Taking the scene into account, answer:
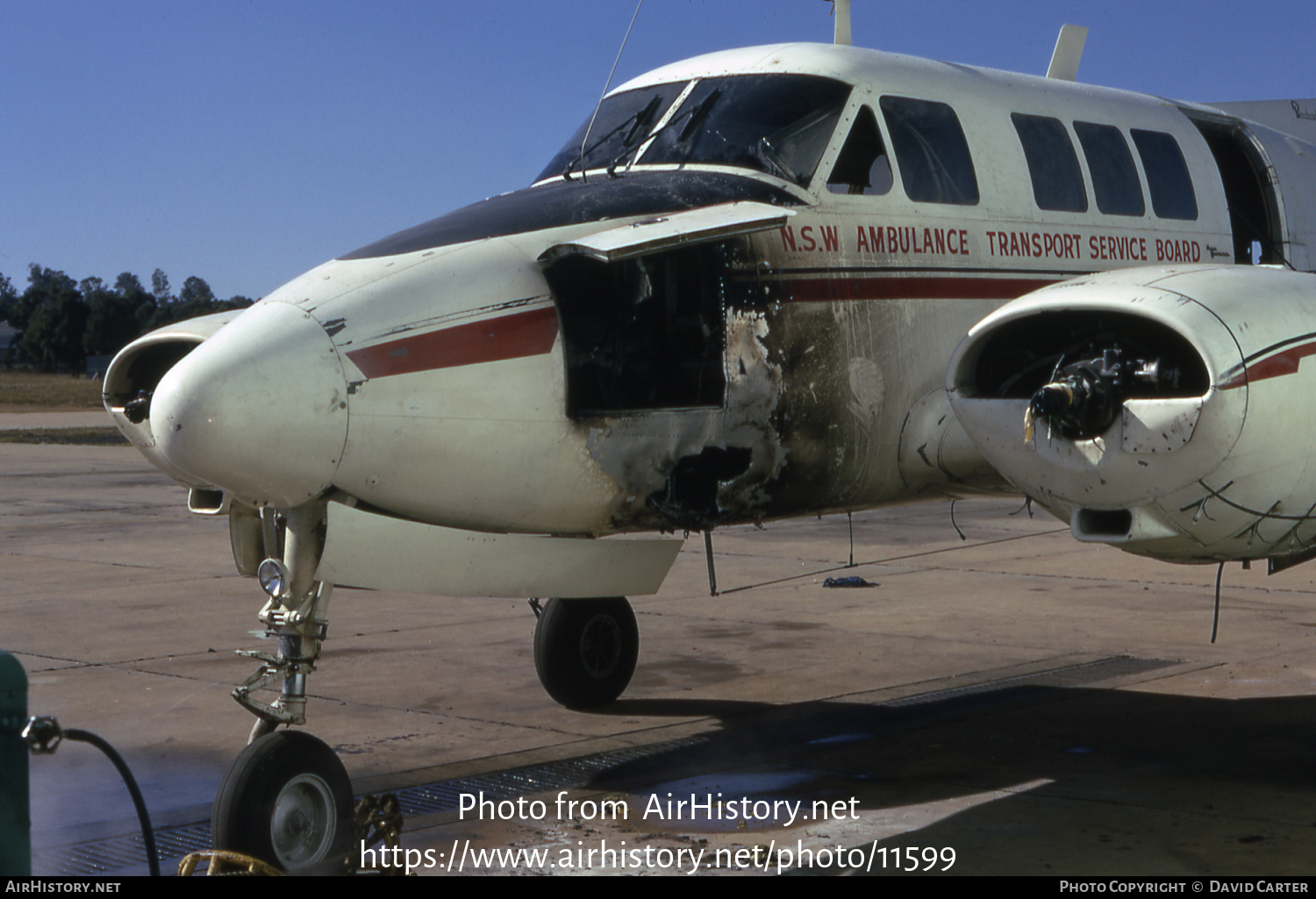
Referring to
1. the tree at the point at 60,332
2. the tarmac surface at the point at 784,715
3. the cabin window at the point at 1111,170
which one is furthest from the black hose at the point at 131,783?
the tree at the point at 60,332

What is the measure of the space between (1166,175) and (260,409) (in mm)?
5469

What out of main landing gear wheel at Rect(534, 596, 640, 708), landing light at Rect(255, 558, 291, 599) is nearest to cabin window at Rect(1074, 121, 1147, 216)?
main landing gear wheel at Rect(534, 596, 640, 708)

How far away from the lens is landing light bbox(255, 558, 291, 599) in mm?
5598

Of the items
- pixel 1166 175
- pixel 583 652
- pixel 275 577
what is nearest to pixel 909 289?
pixel 1166 175

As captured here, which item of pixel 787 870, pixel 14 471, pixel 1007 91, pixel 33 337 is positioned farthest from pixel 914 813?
pixel 33 337

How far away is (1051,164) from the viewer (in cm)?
765

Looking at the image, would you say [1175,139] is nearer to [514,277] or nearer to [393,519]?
[514,277]

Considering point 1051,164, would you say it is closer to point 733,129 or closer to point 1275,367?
point 733,129

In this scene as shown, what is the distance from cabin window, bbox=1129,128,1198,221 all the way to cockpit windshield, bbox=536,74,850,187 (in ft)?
7.11

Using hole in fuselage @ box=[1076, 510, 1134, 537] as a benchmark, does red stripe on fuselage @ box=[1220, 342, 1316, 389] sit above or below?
above

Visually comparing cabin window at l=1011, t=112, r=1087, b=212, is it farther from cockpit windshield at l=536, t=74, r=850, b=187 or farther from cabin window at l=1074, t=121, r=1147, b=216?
cockpit windshield at l=536, t=74, r=850, b=187

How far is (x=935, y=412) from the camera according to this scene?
22.9 feet

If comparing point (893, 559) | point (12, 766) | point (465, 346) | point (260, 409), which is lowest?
point (893, 559)
